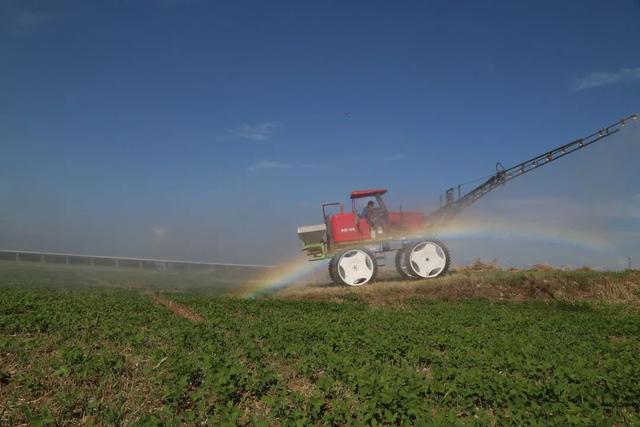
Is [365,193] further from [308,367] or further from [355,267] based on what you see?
[308,367]

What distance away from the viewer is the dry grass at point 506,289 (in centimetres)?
1798

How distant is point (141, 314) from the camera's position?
1144 centimetres

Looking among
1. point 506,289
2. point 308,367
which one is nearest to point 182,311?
point 308,367

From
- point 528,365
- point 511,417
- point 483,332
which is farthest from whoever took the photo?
point 483,332

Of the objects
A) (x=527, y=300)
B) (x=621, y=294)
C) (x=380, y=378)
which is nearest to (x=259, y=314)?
(x=380, y=378)

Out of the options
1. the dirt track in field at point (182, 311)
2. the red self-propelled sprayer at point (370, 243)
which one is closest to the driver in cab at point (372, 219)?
the red self-propelled sprayer at point (370, 243)

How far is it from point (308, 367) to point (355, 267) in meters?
13.4

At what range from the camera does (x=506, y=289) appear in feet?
62.2

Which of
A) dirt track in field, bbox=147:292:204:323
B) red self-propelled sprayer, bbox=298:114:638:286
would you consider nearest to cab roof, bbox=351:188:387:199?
red self-propelled sprayer, bbox=298:114:638:286

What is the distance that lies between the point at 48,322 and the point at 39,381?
4315mm

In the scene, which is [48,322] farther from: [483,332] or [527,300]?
[527,300]

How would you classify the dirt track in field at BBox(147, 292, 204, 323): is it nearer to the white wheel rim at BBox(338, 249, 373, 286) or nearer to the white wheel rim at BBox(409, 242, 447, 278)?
the white wheel rim at BBox(338, 249, 373, 286)

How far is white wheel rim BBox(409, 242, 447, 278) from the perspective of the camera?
20.3 m

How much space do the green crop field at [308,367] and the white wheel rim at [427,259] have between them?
6719 mm
